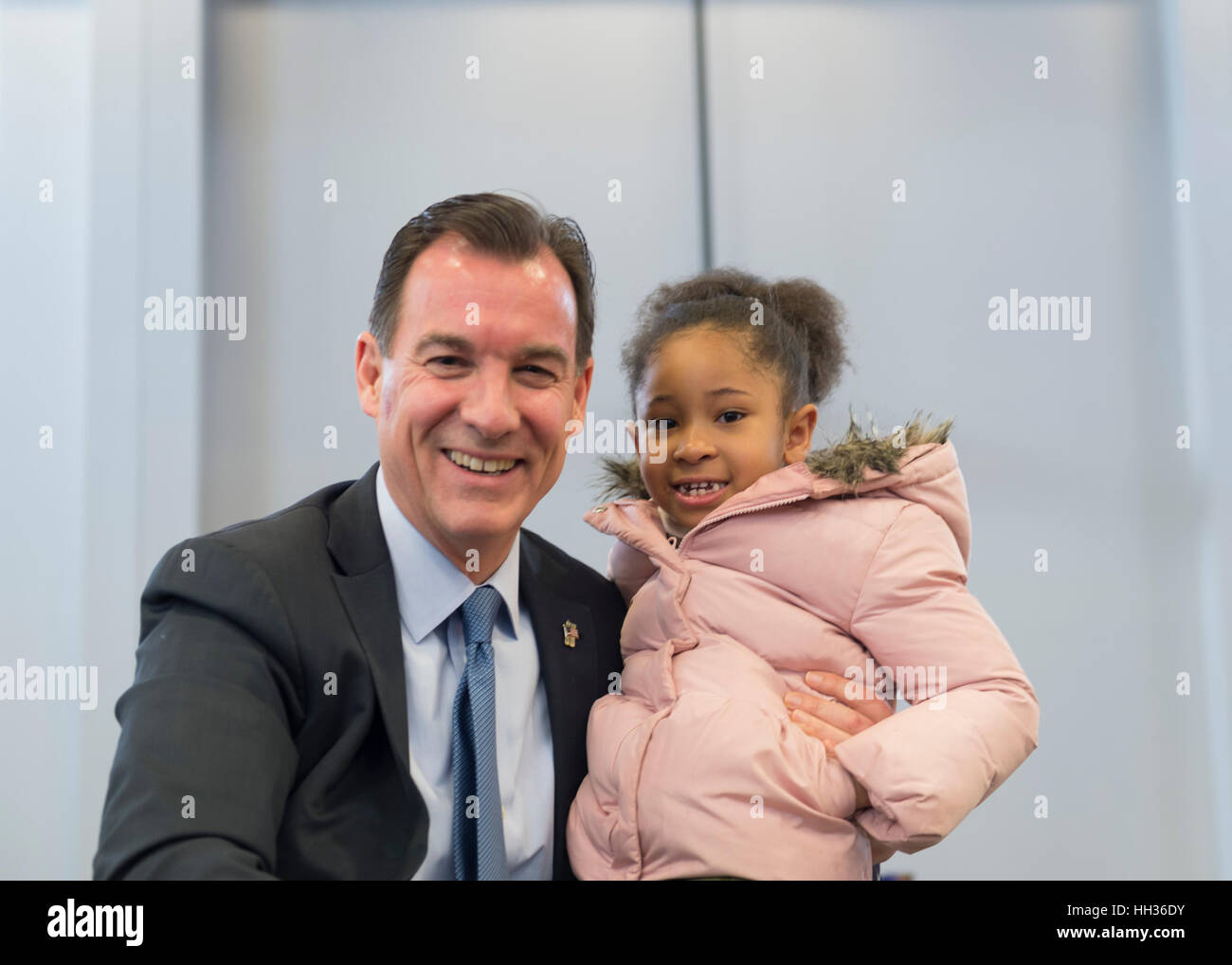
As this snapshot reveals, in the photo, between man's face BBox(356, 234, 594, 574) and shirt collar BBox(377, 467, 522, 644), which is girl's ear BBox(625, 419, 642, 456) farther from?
shirt collar BBox(377, 467, 522, 644)

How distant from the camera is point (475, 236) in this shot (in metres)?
1.44

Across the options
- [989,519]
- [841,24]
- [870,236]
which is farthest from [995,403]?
[841,24]

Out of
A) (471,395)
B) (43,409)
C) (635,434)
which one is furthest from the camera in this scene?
(43,409)

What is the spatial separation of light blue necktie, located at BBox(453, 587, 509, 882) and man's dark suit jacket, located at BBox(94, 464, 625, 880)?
67 millimetres

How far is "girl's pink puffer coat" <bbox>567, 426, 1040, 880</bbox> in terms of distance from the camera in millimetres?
1245

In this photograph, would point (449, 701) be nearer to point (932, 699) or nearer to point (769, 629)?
point (769, 629)

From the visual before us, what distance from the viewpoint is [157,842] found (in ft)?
3.37

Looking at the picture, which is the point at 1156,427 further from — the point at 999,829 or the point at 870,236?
the point at 999,829

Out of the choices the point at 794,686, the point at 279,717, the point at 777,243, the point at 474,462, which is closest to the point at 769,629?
the point at 794,686

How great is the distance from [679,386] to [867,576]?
0.40m

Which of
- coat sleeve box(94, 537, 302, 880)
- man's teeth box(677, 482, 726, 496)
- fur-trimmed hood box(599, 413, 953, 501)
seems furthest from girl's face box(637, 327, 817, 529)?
coat sleeve box(94, 537, 302, 880)

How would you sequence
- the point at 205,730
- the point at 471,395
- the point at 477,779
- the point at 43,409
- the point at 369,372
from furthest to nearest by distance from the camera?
the point at 43,409 → the point at 369,372 → the point at 471,395 → the point at 477,779 → the point at 205,730

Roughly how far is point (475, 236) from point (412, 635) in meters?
0.52

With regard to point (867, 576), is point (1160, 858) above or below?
below
